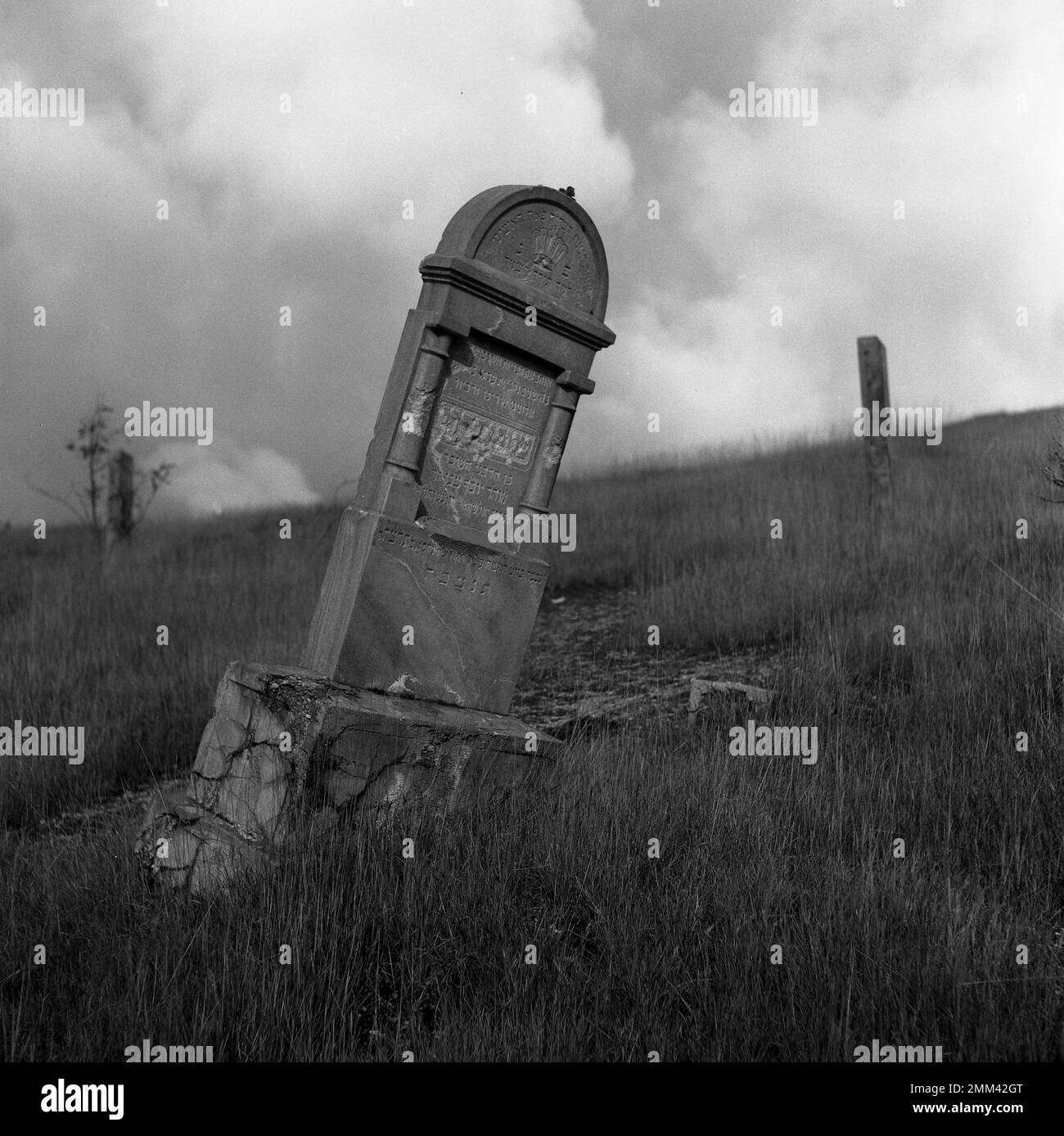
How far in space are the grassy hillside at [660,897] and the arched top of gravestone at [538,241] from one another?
2.29m

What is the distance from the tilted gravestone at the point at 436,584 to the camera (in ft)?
13.7

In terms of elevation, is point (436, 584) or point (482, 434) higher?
point (482, 434)

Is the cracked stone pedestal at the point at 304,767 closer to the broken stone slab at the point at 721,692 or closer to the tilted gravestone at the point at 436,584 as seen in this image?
the tilted gravestone at the point at 436,584

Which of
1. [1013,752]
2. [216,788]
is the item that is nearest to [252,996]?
[216,788]

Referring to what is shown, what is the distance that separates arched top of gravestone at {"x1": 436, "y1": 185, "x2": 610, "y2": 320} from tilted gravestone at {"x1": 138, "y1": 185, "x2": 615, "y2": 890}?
0.03 feet

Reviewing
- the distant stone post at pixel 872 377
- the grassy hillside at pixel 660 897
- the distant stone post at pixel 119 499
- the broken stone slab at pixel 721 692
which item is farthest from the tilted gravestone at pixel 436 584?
the distant stone post at pixel 119 499

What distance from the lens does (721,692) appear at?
19.8ft

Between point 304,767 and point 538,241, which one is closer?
point 304,767

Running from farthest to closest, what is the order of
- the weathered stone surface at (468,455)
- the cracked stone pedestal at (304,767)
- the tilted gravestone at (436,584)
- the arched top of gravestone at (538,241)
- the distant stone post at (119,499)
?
the distant stone post at (119,499)
the arched top of gravestone at (538,241)
the weathered stone surface at (468,455)
the tilted gravestone at (436,584)
the cracked stone pedestal at (304,767)

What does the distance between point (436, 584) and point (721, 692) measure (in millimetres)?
2042

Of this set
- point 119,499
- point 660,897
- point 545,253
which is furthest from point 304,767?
point 119,499

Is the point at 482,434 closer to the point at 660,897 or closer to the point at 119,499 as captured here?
the point at 660,897

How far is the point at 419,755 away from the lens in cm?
430
